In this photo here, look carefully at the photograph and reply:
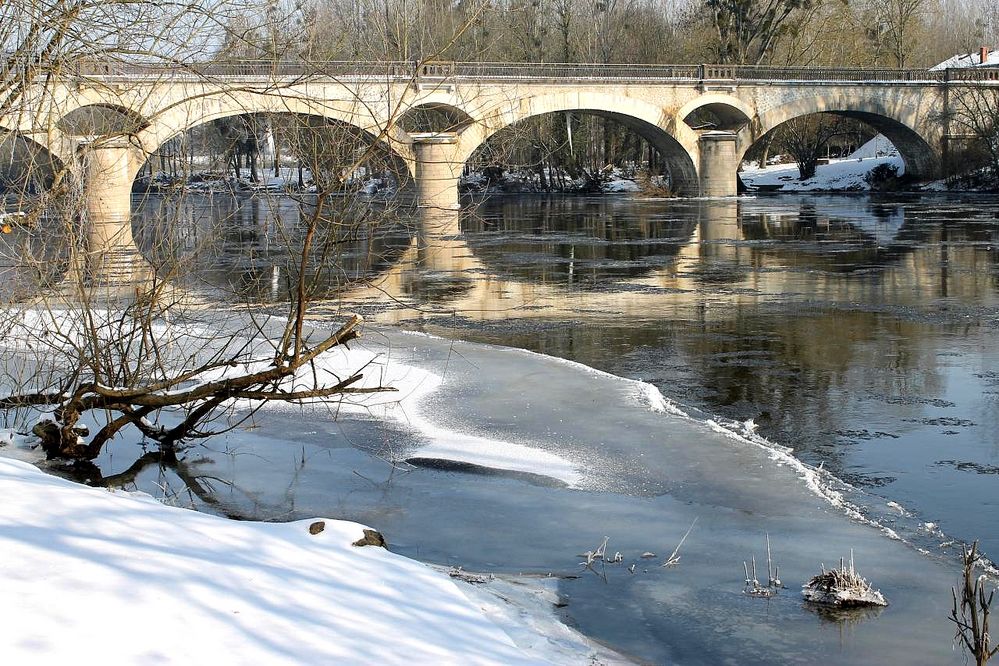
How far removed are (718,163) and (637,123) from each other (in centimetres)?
395

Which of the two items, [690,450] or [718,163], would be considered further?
[718,163]

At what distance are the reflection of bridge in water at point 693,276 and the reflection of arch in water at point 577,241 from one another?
0.10 metres

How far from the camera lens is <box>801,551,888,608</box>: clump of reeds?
17.2 ft

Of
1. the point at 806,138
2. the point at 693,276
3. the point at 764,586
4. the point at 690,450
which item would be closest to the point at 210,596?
the point at 764,586

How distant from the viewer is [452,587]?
199 inches

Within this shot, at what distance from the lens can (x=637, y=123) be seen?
165 ft

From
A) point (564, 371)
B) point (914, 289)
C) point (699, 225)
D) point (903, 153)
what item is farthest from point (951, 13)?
point (564, 371)

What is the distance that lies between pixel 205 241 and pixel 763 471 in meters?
4.05

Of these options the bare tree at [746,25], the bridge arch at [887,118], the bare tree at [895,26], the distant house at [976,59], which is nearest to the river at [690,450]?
the bridge arch at [887,118]

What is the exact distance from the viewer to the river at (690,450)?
5.39 m

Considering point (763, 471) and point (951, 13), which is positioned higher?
point (951, 13)

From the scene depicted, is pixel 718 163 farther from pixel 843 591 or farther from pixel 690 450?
pixel 843 591

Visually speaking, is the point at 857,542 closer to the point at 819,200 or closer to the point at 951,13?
the point at 819,200

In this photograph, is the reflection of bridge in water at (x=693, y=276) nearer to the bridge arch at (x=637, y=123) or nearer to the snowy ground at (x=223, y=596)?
the snowy ground at (x=223, y=596)
